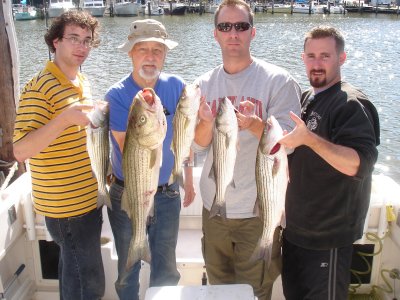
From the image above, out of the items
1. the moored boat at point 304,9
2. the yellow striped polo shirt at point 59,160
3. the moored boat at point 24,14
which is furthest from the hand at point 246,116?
the moored boat at point 304,9

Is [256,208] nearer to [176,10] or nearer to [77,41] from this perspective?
[77,41]

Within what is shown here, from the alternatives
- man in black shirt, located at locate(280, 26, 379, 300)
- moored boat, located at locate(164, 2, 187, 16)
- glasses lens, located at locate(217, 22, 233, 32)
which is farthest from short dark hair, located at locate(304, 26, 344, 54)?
moored boat, located at locate(164, 2, 187, 16)

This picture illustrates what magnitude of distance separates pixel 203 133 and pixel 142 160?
0.62 metres

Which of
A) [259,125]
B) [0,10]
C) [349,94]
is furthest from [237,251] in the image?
[0,10]

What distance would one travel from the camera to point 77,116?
3014mm

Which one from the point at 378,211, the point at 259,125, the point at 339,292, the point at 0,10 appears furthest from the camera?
the point at 0,10

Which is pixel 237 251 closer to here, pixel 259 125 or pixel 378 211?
pixel 259 125

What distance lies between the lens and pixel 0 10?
575cm

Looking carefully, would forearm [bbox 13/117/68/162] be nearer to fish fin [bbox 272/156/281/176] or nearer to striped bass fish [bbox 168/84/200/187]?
striped bass fish [bbox 168/84/200/187]

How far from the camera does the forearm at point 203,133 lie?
3308 millimetres

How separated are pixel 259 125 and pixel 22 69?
2354cm

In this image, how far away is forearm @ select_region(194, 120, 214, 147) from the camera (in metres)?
3.31

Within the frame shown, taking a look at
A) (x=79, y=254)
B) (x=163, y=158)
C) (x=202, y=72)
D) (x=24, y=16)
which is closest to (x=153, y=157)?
→ (x=163, y=158)

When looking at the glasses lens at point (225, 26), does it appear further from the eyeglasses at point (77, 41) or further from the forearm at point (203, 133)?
the eyeglasses at point (77, 41)
